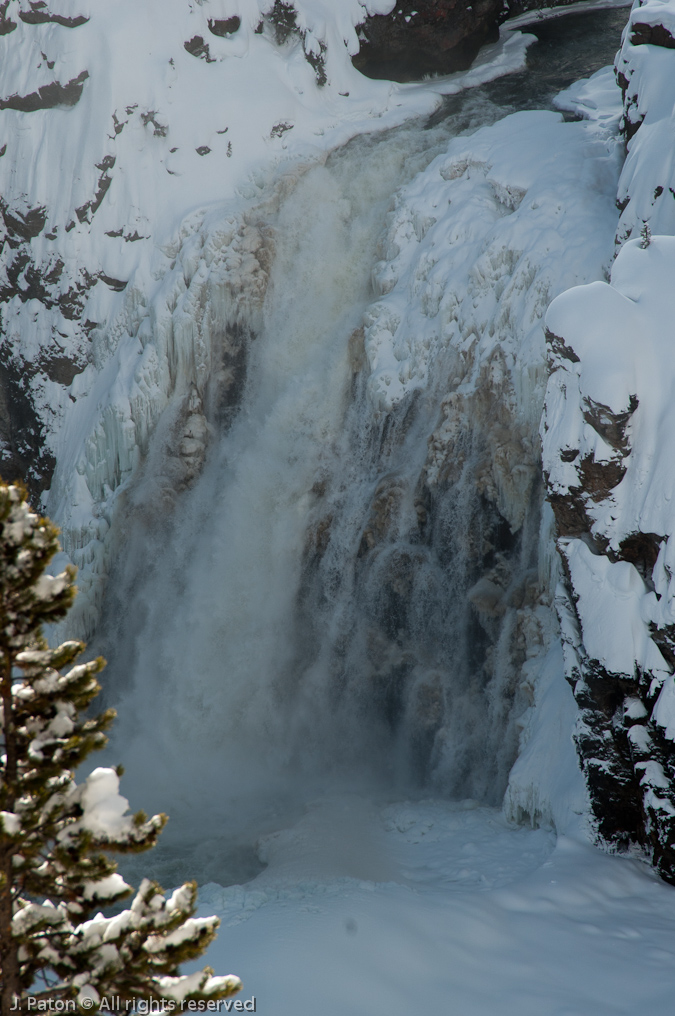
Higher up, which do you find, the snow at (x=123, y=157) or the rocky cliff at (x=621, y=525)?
the snow at (x=123, y=157)

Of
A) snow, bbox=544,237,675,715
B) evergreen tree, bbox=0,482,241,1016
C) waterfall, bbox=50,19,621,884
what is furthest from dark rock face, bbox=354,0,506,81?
evergreen tree, bbox=0,482,241,1016

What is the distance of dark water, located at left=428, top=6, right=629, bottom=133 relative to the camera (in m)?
16.9

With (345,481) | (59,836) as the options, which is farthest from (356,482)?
(59,836)

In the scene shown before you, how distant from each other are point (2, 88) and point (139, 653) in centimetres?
1171

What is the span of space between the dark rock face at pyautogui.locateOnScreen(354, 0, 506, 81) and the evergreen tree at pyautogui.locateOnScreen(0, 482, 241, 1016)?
17.8 meters

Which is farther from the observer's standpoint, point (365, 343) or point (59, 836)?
point (365, 343)

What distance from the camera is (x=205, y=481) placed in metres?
14.8

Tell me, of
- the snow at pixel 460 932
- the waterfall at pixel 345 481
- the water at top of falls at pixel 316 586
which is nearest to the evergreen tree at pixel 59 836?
the snow at pixel 460 932

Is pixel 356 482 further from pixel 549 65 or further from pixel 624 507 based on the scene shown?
pixel 549 65

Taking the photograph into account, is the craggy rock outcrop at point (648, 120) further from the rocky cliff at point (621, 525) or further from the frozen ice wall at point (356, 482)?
the rocky cliff at point (621, 525)

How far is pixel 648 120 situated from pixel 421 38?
9.82 metres

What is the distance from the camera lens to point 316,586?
1321 centimetres

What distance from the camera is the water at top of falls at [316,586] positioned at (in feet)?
37.4

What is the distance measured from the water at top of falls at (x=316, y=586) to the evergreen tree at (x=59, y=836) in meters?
7.36
